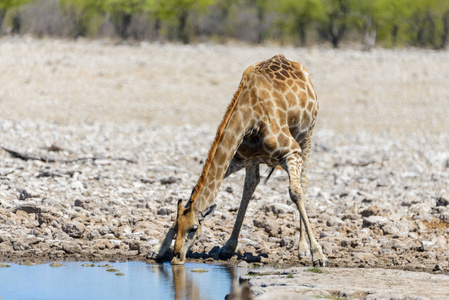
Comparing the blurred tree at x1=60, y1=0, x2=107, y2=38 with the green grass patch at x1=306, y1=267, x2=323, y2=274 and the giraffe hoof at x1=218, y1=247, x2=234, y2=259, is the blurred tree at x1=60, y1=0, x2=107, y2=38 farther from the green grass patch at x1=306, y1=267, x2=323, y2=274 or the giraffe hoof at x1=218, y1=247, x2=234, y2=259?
the green grass patch at x1=306, y1=267, x2=323, y2=274

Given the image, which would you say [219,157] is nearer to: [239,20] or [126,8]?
[126,8]

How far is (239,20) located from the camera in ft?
185

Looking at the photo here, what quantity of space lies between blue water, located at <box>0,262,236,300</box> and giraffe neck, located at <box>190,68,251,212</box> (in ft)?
2.39

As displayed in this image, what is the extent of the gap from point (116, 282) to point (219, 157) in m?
1.54

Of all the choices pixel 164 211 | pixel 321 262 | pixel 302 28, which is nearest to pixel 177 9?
pixel 302 28

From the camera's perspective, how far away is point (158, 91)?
95.2 feet

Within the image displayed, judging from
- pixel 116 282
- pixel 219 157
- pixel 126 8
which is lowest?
pixel 116 282

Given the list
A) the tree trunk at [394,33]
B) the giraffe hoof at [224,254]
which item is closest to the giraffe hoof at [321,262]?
the giraffe hoof at [224,254]

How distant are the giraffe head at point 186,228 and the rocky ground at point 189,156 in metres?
1.02

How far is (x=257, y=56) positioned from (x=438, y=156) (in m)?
17.5

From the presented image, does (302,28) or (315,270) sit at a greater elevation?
(302,28)

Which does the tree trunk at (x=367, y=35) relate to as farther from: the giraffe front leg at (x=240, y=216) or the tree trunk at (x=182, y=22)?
the giraffe front leg at (x=240, y=216)

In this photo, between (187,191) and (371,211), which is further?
(187,191)

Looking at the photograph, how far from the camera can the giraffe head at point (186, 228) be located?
7668 mm
